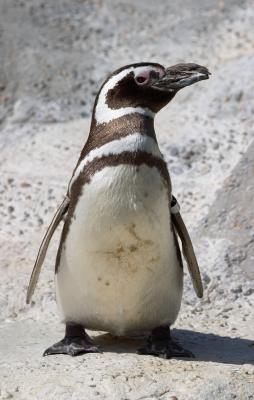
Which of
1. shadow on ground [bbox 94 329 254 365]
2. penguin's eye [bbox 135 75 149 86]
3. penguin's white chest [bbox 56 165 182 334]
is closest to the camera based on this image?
penguin's white chest [bbox 56 165 182 334]

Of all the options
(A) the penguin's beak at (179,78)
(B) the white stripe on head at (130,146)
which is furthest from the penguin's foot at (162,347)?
(A) the penguin's beak at (179,78)

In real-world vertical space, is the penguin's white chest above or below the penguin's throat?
below

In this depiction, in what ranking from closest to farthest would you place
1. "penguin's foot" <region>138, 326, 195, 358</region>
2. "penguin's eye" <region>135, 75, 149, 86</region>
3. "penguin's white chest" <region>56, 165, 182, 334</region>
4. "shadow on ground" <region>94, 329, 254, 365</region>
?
1. "penguin's white chest" <region>56, 165, 182, 334</region>
2. "penguin's eye" <region>135, 75, 149, 86</region>
3. "penguin's foot" <region>138, 326, 195, 358</region>
4. "shadow on ground" <region>94, 329, 254, 365</region>

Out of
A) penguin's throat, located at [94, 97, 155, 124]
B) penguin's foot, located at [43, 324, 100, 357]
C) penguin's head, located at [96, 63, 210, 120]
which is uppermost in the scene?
penguin's head, located at [96, 63, 210, 120]

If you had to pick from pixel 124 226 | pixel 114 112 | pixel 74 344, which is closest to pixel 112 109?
pixel 114 112

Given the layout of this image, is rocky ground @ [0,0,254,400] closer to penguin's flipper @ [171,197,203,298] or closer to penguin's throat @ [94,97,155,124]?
penguin's flipper @ [171,197,203,298]

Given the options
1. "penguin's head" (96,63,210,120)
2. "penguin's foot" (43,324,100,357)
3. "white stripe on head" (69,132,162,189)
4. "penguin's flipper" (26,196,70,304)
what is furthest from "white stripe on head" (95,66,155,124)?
"penguin's foot" (43,324,100,357)

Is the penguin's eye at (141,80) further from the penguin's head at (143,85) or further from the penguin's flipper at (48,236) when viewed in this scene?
the penguin's flipper at (48,236)

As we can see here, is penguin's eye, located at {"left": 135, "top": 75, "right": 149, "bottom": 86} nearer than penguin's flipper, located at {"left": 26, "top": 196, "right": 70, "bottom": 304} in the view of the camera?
Yes

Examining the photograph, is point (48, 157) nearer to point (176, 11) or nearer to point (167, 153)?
point (167, 153)

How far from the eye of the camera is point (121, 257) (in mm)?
3975

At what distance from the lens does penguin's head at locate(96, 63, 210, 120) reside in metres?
3.97

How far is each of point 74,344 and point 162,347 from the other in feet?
1.22

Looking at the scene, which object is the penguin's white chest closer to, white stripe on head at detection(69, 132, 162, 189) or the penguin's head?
white stripe on head at detection(69, 132, 162, 189)
